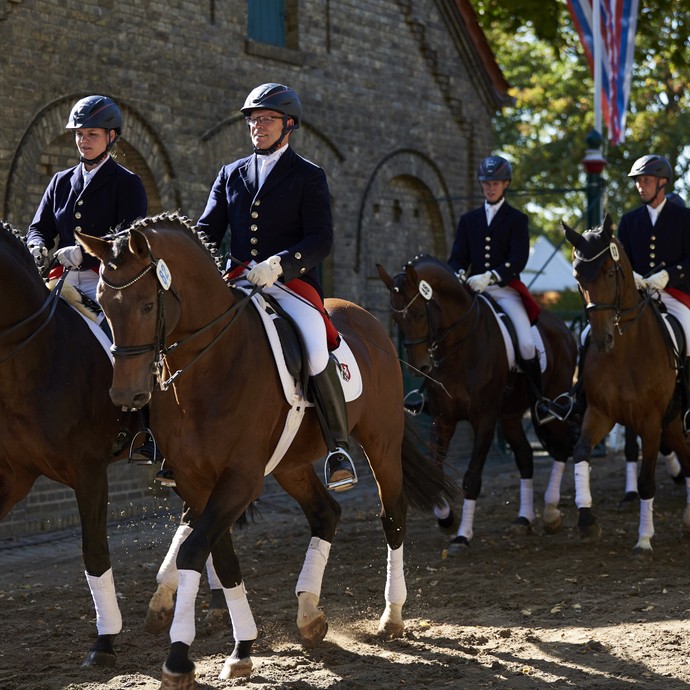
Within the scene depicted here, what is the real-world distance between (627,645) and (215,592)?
2561mm

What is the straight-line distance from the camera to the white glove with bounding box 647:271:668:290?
967 cm

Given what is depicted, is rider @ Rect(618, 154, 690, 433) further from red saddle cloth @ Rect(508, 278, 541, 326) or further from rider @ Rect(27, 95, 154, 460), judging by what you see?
rider @ Rect(27, 95, 154, 460)

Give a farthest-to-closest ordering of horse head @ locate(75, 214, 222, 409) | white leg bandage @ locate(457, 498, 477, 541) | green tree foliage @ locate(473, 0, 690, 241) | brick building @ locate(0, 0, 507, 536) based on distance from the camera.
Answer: green tree foliage @ locate(473, 0, 690, 241) < brick building @ locate(0, 0, 507, 536) < white leg bandage @ locate(457, 498, 477, 541) < horse head @ locate(75, 214, 222, 409)

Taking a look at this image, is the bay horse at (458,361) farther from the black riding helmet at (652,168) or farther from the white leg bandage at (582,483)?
the black riding helmet at (652,168)

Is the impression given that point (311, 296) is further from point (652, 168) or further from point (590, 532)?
point (652, 168)

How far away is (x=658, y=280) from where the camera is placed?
9.66m

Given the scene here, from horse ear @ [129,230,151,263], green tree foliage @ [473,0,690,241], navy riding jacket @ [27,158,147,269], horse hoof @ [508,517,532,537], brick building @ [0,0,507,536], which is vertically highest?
green tree foliage @ [473,0,690,241]

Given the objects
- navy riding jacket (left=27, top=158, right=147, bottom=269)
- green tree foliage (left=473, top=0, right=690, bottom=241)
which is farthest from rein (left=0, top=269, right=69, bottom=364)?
green tree foliage (left=473, top=0, right=690, bottom=241)

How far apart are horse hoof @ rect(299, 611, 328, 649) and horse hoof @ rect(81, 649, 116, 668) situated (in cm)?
103

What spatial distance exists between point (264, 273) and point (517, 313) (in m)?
5.31

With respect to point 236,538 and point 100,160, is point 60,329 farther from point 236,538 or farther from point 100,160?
point 236,538

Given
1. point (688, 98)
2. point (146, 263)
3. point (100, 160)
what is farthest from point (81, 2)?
point (688, 98)

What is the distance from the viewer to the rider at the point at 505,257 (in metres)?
10.7

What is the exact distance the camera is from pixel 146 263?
5.25m
